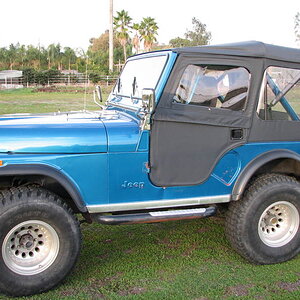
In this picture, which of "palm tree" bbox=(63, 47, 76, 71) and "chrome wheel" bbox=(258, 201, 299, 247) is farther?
"palm tree" bbox=(63, 47, 76, 71)

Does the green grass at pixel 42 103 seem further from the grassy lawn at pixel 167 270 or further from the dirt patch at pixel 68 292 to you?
the dirt patch at pixel 68 292

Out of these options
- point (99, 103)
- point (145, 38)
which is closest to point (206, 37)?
point (145, 38)

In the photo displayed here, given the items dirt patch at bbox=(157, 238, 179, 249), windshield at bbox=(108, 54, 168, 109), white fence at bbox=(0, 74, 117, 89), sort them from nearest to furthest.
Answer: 1. windshield at bbox=(108, 54, 168, 109)
2. dirt patch at bbox=(157, 238, 179, 249)
3. white fence at bbox=(0, 74, 117, 89)

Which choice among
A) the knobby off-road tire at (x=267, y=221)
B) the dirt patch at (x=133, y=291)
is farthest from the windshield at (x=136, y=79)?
the dirt patch at (x=133, y=291)

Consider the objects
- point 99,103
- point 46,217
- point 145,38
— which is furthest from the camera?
point 145,38

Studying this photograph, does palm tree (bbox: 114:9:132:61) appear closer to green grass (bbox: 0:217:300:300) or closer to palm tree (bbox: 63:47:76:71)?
palm tree (bbox: 63:47:76:71)

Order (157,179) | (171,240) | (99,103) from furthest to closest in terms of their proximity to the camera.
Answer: (99,103)
(171,240)
(157,179)

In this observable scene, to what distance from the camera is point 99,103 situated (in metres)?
5.00

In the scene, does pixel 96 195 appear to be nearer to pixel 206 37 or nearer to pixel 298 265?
pixel 298 265

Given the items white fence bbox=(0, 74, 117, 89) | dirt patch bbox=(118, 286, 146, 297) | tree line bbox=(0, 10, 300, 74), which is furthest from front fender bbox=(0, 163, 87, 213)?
tree line bbox=(0, 10, 300, 74)

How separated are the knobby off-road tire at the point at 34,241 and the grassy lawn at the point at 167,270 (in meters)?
0.17

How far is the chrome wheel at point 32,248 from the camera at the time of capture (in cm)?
335

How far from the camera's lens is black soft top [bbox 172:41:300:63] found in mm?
3695

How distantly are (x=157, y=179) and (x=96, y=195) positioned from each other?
568mm
